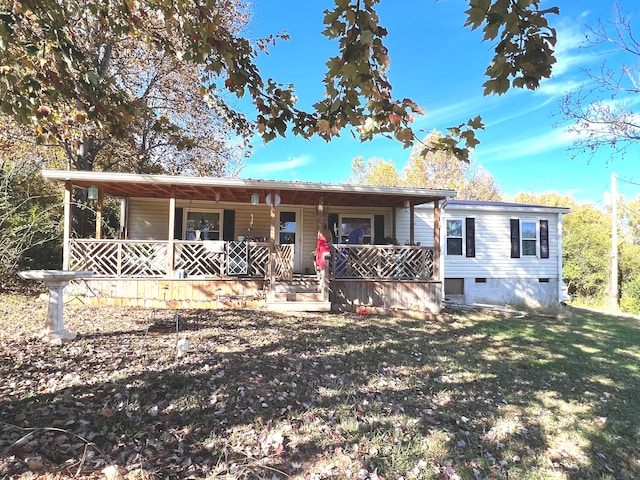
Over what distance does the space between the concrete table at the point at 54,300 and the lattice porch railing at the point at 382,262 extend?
18.7ft

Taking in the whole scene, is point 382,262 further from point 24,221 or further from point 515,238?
point 24,221

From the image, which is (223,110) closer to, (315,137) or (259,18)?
(315,137)

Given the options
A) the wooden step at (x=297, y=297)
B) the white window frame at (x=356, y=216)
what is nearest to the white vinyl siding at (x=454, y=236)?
the white window frame at (x=356, y=216)

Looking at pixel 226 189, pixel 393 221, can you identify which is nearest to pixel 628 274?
pixel 393 221

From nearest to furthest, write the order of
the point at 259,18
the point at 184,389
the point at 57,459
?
1. the point at 57,459
2. the point at 184,389
3. the point at 259,18

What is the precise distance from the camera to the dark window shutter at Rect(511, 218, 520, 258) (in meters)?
13.1

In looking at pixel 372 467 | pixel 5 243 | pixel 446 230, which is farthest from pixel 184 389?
pixel 446 230

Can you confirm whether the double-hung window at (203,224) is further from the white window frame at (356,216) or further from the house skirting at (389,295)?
the house skirting at (389,295)

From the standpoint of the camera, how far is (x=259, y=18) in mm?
12422

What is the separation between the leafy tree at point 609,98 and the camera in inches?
264

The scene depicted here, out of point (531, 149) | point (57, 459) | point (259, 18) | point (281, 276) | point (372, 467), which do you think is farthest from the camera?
point (531, 149)

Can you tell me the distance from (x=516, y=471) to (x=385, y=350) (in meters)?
2.94

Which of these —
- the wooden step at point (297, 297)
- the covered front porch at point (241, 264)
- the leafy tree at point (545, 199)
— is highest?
the leafy tree at point (545, 199)

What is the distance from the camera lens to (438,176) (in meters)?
26.5
